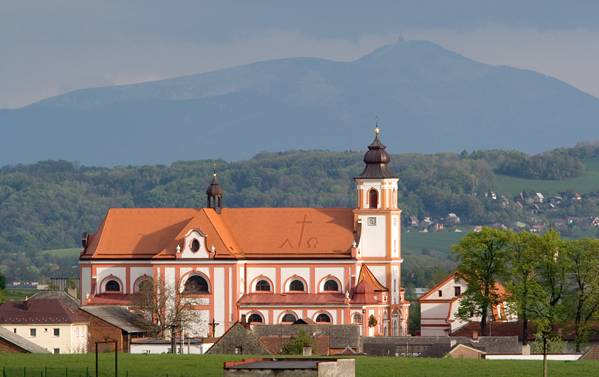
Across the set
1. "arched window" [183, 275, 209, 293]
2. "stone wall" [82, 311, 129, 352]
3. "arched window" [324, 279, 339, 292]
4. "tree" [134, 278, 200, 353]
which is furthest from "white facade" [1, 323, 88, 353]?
"arched window" [324, 279, 339, 292]

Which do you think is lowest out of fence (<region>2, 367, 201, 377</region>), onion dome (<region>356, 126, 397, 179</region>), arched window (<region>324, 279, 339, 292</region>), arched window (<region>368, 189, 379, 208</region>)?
fence (<region>2, 367, 201, 377</region>)

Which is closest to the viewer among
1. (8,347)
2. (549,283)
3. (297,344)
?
(8,347)

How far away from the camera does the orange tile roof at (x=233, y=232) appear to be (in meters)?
127

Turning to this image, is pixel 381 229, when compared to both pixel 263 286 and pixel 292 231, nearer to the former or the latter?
pixel 292 231

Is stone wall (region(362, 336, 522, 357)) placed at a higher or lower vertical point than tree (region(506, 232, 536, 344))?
lower

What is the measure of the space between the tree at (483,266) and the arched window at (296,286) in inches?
442

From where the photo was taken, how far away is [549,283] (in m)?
115

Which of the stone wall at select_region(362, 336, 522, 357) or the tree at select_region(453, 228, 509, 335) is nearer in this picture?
the stone wall at select_region(362, 336, 522, 357)

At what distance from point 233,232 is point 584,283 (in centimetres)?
2388

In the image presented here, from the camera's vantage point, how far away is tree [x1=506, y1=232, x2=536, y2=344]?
114000mm

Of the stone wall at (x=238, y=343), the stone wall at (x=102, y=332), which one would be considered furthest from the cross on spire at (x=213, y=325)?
the stone wall at (x=238, y=343)

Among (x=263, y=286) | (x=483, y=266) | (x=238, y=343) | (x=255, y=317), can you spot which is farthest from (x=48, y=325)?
(x=483, y=266)

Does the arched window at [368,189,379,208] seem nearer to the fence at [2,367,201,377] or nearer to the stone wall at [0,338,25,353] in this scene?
the stone wall at [0,338,25,353]

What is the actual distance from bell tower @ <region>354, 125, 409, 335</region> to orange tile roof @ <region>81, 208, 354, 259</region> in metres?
1.08
